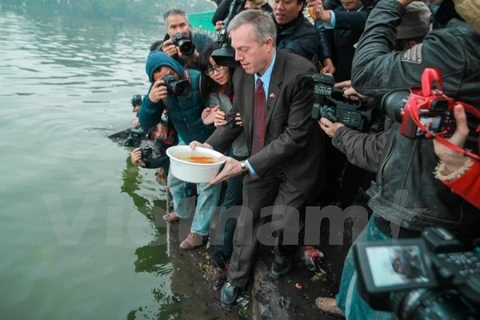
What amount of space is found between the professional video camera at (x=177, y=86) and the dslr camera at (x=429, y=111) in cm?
203

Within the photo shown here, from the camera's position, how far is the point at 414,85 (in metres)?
1.45

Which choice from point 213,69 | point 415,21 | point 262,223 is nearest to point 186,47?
point 213,69

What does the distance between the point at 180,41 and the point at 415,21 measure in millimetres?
1945

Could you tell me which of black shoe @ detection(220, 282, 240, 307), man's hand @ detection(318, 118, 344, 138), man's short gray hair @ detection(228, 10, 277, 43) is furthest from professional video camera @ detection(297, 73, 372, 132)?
black shoe @ detection(220, 282, 240, 307)

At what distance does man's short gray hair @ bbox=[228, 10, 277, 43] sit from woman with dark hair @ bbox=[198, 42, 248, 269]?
56 cm

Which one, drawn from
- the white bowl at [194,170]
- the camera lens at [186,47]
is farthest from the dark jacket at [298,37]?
the white bowl at [194,170]

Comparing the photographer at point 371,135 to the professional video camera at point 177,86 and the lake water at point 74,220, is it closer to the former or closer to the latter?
the professional video camera at point 177,86

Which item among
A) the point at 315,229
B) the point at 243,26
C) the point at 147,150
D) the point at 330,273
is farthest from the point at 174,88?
the point at 330,273

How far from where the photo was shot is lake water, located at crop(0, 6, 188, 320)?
330 centimetres

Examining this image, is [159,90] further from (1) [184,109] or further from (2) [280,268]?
(2) [280,268]

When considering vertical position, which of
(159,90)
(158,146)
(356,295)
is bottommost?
(158,146)

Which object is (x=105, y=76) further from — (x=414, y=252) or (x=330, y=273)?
(x=414, y=252)

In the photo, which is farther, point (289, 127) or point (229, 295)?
point (229, 295)

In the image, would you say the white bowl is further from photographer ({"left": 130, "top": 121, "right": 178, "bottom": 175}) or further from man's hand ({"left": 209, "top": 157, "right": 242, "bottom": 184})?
photographer ({"left": 130, "top": 121, "right": 178, "bottom": 175})
